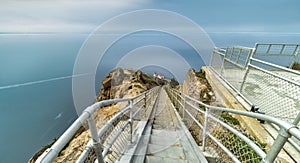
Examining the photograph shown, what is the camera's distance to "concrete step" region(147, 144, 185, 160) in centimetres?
203

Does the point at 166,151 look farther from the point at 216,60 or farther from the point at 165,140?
the point at 216,60

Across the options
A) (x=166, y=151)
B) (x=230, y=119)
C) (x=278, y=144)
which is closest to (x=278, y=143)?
(x=278, y=144)

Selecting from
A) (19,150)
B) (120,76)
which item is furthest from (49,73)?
(120,76)

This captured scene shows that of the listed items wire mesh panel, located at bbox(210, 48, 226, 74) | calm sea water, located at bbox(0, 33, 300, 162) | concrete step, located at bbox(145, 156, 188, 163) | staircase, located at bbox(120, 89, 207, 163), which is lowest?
calm sea water, located at bbox(0, 33, 300, 162)

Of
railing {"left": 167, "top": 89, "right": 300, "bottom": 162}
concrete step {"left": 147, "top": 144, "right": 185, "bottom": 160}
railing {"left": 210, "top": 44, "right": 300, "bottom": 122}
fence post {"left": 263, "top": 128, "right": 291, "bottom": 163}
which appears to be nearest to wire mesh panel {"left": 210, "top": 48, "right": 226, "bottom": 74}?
railing {"left": 210, "top": 44, "right": 300, "bottom": 122}

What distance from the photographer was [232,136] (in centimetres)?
260

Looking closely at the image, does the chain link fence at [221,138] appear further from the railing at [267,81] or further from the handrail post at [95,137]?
the handrail post at [95,137]

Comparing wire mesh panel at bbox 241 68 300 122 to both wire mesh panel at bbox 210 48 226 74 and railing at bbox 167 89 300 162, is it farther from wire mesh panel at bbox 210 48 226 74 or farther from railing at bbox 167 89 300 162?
wire mesh panel at bbox 210 48 226 74

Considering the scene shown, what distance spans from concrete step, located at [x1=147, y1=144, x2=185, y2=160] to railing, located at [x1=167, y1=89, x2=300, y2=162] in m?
0.51

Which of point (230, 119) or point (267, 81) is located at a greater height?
point (267, 81)

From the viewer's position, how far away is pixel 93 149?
1093 mm

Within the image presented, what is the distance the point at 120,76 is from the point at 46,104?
82326mm

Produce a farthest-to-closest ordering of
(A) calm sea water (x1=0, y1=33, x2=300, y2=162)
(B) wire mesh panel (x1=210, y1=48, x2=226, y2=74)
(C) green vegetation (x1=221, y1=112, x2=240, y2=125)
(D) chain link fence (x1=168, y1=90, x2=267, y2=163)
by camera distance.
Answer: (A) calm sea water (x1=0, y1=33, x2=300, y2=162), (B) wire mesh panel (x1=210, y1=48, x2=226, y2=74), (C) green vegetation (x1=221, y1=112, x2=240, y2=125), (D) chain link fence (x1=168, y1=90, x2=267, y2=163)

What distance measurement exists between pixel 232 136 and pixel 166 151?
4.71ft
